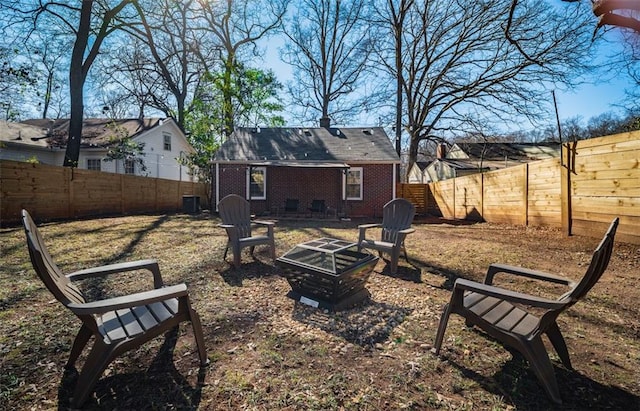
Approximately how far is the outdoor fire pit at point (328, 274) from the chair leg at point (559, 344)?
165cm

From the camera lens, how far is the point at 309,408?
68.4 inches

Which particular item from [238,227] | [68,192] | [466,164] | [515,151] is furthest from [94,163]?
[515,151]

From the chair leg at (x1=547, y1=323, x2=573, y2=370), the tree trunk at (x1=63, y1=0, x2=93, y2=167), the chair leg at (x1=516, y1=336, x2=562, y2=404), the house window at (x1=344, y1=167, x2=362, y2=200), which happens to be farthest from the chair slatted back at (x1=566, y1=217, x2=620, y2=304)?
the tree trunk at (x1=63, y1=0, x2=93, y2=167)

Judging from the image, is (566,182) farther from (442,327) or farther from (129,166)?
(129,166)

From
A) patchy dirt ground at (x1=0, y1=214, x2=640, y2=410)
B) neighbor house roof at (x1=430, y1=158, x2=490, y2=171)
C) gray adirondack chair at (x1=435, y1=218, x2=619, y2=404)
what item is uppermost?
neighbor house roof at (x1=430, y1=158, x2=490, y2=171)

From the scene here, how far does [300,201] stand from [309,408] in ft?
39.8

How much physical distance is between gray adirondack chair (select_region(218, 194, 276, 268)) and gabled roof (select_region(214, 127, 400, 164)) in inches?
323

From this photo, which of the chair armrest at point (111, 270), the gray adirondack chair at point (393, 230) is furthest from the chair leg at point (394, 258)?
the chair armrest at point (111, 270)

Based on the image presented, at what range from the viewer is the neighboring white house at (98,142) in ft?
48.1

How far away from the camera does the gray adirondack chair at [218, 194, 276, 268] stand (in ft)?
14.9

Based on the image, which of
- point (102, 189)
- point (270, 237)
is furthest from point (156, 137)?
point (270, 237)

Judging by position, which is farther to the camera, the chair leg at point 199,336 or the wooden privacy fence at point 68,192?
the wooden privacy fence at point 68,192

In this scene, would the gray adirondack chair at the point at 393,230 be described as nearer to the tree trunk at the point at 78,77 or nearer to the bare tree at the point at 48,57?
the bare tree at the point at 48,57

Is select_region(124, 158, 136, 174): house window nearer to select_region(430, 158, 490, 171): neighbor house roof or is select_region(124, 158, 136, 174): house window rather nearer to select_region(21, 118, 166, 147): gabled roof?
select_region(21, 118, 166, 147): gabled roof
